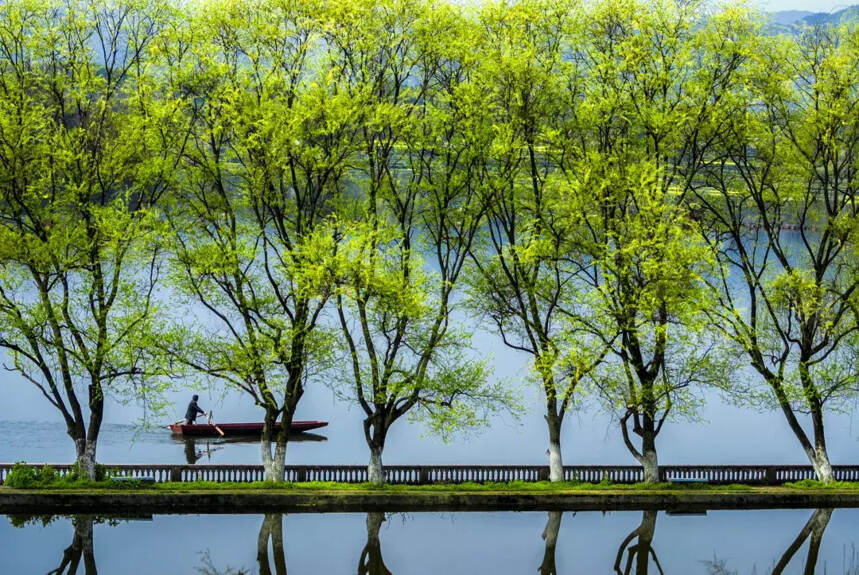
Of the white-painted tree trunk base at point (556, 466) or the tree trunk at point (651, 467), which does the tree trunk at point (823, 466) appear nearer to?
the tree trunk at point (651, 467)

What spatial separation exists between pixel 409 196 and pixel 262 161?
5594 mm

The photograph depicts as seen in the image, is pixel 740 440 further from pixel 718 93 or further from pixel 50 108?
pixel 50 108

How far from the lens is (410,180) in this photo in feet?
140

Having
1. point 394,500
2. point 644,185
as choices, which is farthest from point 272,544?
point 644,185

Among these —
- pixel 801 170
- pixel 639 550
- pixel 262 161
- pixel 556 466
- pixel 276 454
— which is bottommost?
pixel 639 550

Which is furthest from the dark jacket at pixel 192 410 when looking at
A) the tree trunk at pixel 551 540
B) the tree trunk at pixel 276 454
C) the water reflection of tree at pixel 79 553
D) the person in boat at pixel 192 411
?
the tree trunk at pixel 551 540

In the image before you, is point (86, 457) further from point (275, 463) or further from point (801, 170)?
point (801, 170)

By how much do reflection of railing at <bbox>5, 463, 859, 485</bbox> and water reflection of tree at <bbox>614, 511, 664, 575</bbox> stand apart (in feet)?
16.3

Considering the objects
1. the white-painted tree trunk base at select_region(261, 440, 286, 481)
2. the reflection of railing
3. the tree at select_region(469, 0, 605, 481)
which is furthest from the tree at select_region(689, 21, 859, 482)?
the white-painted tree trunk base at select_region(261, 440, 286, 481)

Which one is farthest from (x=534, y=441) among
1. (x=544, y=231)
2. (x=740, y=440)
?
(x=544, y=231)

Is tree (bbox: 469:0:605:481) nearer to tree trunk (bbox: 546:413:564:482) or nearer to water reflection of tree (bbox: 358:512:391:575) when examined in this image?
tree trunk (bbox: 546:413:564:482)

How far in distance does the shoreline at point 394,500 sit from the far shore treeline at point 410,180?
1924 millimetres

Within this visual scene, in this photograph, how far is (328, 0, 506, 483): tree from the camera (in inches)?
1555

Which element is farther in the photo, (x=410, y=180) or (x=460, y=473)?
(x=410, y=180)
